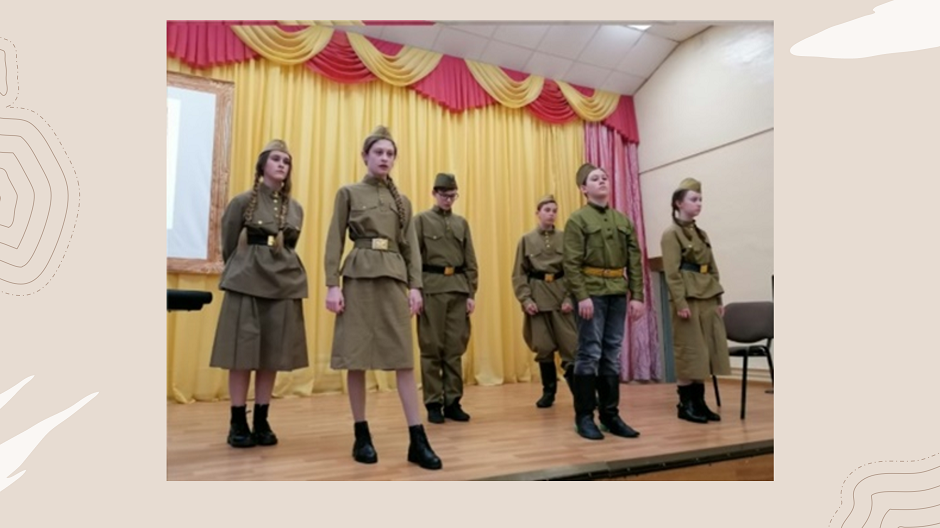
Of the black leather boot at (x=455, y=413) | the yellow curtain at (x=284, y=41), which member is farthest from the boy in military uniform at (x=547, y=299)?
the yellow curtain at (x=284, y=41)

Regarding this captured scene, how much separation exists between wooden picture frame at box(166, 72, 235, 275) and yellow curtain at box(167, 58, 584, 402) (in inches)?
3.0

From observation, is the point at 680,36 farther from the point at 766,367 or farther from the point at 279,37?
the point at 279,37

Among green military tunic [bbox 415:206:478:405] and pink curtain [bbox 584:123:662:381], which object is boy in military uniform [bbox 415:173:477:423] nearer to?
green military tunic [bbox 415:206:478:405]

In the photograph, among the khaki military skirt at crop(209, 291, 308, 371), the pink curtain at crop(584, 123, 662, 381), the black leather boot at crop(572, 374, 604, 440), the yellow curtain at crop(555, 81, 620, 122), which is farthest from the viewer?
the pink curtain at crop(584, 123, 662, 381)

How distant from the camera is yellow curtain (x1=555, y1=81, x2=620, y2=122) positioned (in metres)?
4.34

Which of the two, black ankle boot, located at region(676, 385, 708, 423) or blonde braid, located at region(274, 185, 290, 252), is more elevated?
blonde braid, located at region(274, 185, 290, 252)

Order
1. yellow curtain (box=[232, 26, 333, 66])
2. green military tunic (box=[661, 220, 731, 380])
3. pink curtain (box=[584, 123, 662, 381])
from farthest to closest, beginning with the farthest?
1. pink curtain (box=[584, 123, 662, 381])
2. yellow curtain (box=[232, 26, 333, 66])
3. green military tunic (box=[661, 220, 731, 380])

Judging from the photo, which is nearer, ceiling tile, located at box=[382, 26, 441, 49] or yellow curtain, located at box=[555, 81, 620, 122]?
ceiling tile, located at box=[382, 26, 441, 49]

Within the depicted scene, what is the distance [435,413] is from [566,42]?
242cm

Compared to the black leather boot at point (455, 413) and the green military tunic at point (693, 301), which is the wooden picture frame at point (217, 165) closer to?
the black leather boot at point (455, 413)

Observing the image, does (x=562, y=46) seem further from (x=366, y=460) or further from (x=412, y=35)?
(x=366, y=460)

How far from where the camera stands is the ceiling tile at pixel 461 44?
3988 millimetres

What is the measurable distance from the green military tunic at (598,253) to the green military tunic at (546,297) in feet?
3.26

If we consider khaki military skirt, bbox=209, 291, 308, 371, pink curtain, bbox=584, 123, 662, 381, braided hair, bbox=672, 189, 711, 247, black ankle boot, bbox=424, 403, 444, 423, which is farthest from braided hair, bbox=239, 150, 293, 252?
pink curtain, bbox=584, 123, 662, 381
